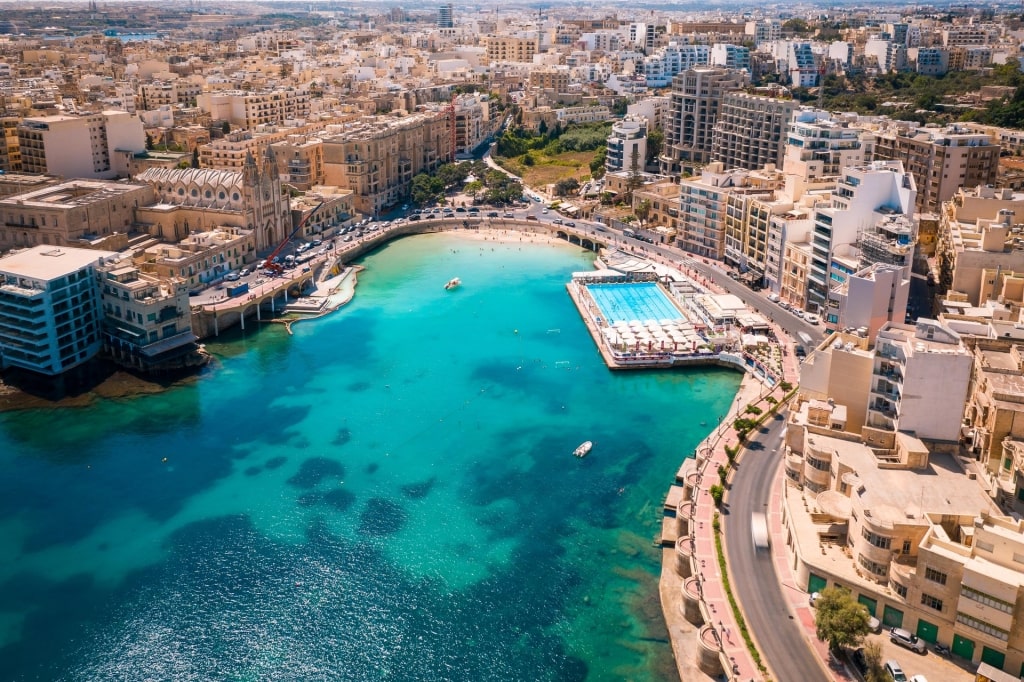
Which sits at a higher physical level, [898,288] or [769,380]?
[898,288]

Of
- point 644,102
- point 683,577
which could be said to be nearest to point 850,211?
point 683,577

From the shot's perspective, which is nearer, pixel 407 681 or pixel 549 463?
pixel 407 681

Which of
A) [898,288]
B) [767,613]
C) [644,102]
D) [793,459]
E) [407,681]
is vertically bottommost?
[407,681]

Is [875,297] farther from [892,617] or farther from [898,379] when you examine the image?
[892,617]

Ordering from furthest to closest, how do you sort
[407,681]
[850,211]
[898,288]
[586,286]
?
[586,286], [850,211], [898,288], [407,681]

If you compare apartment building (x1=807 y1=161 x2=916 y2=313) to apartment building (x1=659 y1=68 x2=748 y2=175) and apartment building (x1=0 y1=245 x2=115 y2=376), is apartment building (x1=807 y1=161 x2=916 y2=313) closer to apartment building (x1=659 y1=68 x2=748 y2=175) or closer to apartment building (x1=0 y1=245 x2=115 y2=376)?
apartment building (x1=659 y1=68 x2=748 y2=175)

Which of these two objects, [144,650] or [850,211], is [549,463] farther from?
[850,211]


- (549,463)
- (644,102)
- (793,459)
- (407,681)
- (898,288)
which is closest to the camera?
(407,681)

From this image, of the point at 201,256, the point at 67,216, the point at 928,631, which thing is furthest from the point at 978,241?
the point at 67,216
